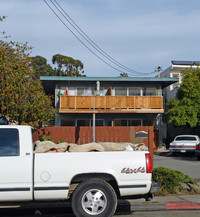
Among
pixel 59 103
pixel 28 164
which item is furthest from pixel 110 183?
pixel 59 103

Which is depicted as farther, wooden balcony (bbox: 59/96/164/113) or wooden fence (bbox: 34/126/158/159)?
wooden balcony (bbox: 59/96/164/113)

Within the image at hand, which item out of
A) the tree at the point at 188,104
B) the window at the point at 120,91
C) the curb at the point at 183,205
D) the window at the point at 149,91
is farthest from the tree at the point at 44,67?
the curb at the point at 183,205

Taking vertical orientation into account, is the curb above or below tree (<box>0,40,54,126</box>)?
below

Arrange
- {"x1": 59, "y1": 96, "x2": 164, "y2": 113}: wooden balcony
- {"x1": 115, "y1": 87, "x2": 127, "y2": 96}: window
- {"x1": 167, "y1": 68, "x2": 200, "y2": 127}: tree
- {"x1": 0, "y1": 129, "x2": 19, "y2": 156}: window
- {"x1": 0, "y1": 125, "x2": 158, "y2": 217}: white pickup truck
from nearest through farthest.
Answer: {"x1": 0, "y1": 125, "x2": 158, "y2": 217}: white pickup truck → {"x1": 0, "y1": 129, "x2": 19, "y2": 156}: window → {"x1": 59, "y1": 96, "x2": 164, "y2": 113}: wooden balcony → {"x1": 167, "y1": 68, "x2": 200, "y2": 127}: tree → {"x1": 115, "y1": 87, "x2": 127, "y2": 96}: window

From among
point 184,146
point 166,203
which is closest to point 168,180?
point 166,203

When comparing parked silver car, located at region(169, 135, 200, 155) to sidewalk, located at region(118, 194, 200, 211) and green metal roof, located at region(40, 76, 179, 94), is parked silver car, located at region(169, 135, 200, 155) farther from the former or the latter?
sidewalk, located at region(118, 194, 200, 211)

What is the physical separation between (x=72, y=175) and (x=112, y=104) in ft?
64.5

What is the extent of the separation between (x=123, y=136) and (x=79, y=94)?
10.9 m

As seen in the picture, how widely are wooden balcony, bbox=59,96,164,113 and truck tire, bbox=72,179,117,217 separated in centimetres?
1910

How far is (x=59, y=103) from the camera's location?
25.8m

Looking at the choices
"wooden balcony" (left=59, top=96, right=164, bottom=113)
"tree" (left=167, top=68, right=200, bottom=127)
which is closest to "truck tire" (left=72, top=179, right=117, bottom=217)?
"wooden balcony" (left=59, top=96, right=164, bottom=113)

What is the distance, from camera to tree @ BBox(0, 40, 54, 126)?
36.2ft

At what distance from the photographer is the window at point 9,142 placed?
5938 mm

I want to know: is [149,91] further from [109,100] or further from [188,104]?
[109,100]
